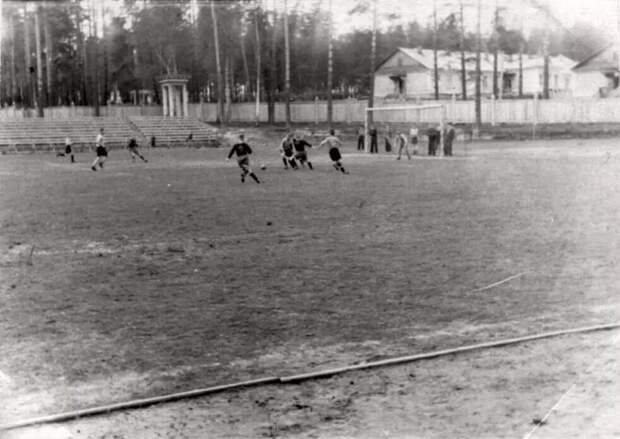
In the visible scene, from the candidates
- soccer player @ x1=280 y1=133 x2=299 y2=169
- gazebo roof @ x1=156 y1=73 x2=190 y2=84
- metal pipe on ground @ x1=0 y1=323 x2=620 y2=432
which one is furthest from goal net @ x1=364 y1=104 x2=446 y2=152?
metal pipe on ground @ x1=0 y1=323 x2=620 y2=432

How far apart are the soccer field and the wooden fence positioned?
29.4 meters

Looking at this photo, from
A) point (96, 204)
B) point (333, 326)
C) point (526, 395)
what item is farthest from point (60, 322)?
point (96, 204)

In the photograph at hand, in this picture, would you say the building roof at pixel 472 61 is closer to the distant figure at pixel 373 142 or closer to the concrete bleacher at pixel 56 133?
the concrete bleacher at pixel 56 133

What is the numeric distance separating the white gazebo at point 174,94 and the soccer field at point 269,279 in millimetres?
38412

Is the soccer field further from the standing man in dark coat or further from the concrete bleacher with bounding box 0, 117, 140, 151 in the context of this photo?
the concrete bleacher with bounding box 0, 117, 140, 151

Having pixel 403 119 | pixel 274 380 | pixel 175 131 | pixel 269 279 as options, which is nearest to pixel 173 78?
pixel 175 131

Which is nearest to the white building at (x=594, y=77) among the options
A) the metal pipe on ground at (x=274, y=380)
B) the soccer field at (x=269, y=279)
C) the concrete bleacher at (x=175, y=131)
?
the concrete bleacher at (x=175, y=131)

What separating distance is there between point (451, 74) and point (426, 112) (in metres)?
22.7

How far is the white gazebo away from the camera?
57.6 m

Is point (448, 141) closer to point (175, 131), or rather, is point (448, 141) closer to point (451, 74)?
point (175, 131)

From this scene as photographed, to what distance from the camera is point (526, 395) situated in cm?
557

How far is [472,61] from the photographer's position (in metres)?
73.4

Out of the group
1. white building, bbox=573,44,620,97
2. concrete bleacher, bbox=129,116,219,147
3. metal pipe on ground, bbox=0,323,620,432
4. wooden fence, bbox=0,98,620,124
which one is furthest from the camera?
white building, bbox=573,44,620,97

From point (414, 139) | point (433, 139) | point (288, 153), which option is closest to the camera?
point (288, 153)
